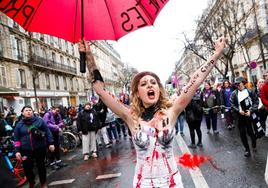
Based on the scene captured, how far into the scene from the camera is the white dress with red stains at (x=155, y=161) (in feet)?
7.90

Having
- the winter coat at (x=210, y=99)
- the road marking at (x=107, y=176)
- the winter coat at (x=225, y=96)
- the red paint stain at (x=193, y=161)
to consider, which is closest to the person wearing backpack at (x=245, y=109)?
the red paint stain at (x=193, y=161)

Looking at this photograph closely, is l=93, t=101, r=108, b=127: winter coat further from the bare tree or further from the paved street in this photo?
the bare tree

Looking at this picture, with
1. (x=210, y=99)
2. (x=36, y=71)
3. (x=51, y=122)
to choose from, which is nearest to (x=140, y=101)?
(x=51, y=122)

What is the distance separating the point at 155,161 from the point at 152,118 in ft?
1.07

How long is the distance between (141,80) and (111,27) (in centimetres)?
55

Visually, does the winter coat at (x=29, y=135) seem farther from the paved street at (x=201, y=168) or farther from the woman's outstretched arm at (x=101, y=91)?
the woman's outstretched arm at (x=101, y=91)

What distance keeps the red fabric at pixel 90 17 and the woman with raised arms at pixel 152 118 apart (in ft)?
0.69

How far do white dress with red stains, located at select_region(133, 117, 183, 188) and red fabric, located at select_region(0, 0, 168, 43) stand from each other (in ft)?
2.96

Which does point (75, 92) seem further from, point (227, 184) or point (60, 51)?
point (227, 184)

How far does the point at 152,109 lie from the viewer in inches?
102

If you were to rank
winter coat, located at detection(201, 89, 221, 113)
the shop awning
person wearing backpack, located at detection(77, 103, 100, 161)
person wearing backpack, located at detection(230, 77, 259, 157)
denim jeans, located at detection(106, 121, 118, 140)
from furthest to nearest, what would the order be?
the shop awning < denim jeans, located at detection(106, 121, 118, 140) < winter coat, located at detection(201, 89, 221, 113) < person wearing backpack, located at detection(77, 103, 100, 161) < person wearing backpack, located at detection(230, 77, 259, 157)

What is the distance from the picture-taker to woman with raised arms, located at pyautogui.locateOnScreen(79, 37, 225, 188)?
95.6 inches

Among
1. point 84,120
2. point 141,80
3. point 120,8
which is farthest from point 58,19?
point 84,120

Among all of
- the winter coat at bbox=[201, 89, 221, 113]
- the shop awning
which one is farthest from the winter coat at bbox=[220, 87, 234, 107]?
the shop awning
